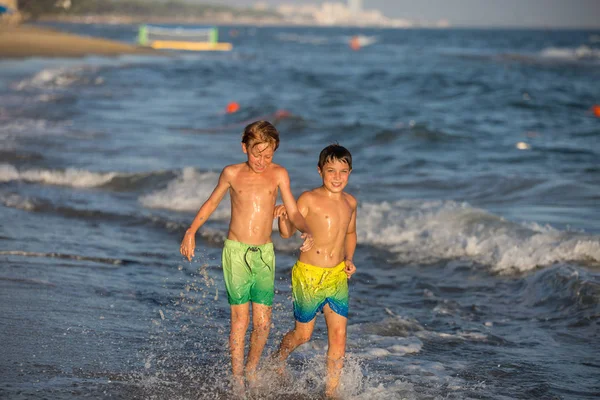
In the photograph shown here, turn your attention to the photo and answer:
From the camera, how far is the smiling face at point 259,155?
4.85 metres

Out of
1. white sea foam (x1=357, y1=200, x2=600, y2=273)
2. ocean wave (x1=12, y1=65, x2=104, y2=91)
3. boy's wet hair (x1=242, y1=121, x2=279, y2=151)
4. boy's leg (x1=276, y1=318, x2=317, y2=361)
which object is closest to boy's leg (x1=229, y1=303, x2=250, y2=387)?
boy's leg (x1=276, y1=318, x2=317, y2=361)

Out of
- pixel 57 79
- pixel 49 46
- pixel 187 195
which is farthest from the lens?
pixel 49 46

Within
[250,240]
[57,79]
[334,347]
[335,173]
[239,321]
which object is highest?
[335,173]

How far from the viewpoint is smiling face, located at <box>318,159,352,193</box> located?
4.86m

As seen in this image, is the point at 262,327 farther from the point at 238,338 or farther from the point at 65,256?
the point at 65,256

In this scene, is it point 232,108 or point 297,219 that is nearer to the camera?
point 297,219

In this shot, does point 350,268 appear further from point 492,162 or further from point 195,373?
point 492,162

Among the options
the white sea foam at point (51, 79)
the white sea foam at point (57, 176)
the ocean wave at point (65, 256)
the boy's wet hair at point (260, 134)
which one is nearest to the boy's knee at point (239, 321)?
the boy's wet hair at point (260, 134)

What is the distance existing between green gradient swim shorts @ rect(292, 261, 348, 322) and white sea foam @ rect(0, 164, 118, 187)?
25.3 ft

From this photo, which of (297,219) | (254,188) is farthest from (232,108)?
(297,219)

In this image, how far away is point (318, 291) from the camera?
15.9 ft

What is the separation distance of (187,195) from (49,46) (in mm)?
32079

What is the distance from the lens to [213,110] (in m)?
23.7

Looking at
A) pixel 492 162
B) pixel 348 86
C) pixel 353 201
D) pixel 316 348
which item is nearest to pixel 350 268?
pixel 353 201
